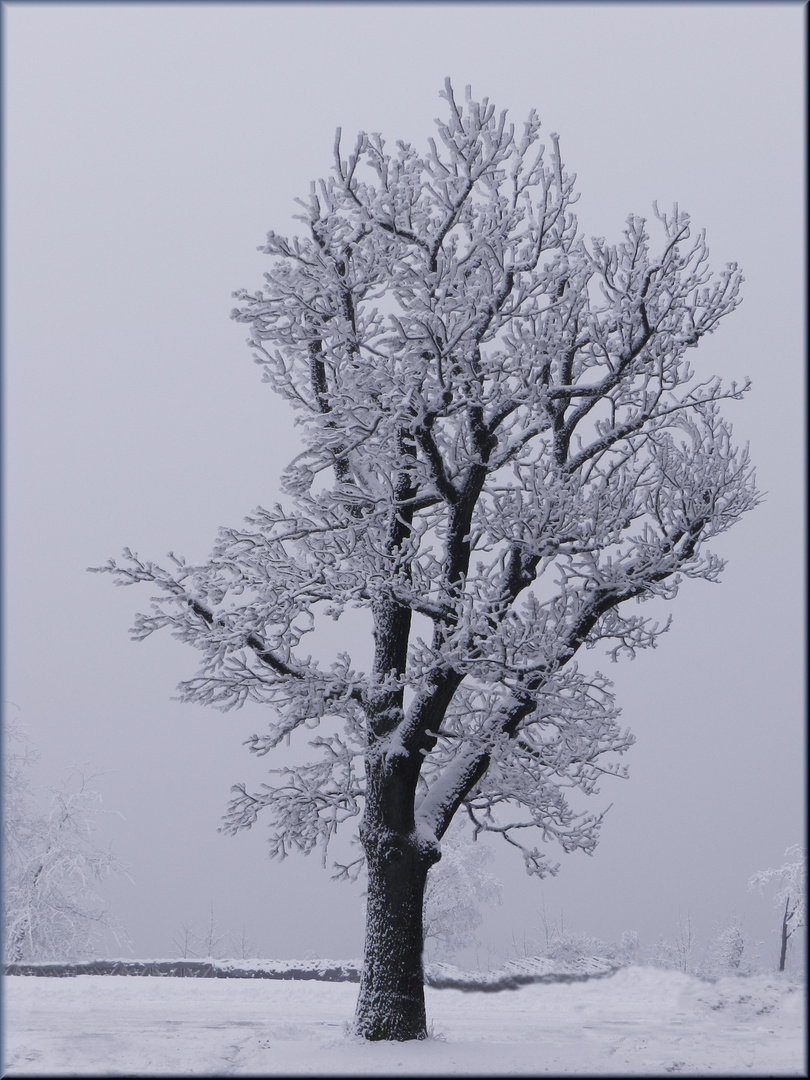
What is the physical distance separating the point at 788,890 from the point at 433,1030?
19.6 meters

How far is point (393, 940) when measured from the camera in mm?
10898

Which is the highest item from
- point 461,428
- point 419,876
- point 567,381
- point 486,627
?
point 567,381

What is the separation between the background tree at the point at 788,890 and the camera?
26.7 meters

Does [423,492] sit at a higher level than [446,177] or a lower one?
lower

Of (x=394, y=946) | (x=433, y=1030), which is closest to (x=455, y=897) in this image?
(x=433, y=1030)

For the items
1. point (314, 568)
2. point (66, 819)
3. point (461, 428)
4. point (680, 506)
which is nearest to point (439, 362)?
point (461, 428)

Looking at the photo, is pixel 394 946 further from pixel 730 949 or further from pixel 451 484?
pixel 730 949

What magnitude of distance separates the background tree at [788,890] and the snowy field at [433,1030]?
14764mm

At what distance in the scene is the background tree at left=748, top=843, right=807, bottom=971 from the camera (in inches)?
1050

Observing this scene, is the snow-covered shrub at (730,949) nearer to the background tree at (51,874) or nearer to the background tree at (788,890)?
the background tree at (788,890)

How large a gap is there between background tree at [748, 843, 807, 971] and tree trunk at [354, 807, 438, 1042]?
65.8 feet

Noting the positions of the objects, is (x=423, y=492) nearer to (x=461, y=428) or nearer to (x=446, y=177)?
(x=461, y=428)

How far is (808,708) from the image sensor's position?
874cm

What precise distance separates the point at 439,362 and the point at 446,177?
2791 mm
